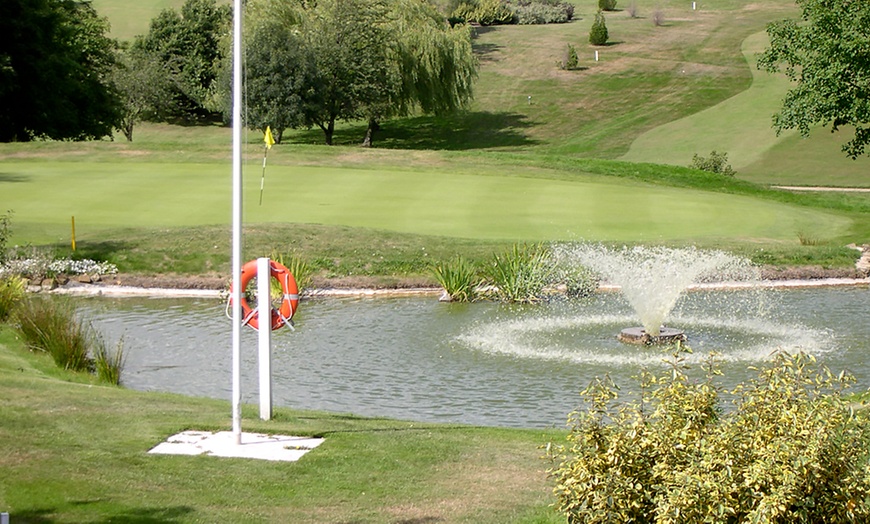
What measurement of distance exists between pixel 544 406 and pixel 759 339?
568 cm

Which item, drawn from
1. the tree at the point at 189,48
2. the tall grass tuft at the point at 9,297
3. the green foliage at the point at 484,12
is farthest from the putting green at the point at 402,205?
the green foliage at the point at 484,12

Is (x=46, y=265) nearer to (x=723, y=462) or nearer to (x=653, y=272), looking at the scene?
(x=653, y=272)

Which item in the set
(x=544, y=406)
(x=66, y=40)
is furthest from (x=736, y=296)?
(x=66, y=40)

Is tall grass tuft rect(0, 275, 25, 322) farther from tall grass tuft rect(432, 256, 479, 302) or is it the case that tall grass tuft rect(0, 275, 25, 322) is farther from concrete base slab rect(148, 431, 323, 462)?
concrete base slab rect(148, 431, 323, 462)

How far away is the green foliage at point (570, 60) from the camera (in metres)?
76.8

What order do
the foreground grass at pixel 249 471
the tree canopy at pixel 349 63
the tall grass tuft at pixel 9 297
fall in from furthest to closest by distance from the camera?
the tree canopy at pixel 349 63
the tall grass tuft at pixel 9 297
the foreground grass at pixel 249 471

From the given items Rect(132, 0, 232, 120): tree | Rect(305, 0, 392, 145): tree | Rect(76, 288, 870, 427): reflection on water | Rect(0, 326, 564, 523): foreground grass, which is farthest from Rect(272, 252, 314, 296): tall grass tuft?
Rect(132, 0, 232, 120): tree

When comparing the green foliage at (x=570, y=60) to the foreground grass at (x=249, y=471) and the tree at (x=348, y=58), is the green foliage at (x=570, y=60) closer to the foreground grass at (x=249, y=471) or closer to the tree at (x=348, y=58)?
the tree at (x=348, y=58)

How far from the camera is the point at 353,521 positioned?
321 inches

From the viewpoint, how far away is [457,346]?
18484 millimetres

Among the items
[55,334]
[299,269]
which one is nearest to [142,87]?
[299,269]

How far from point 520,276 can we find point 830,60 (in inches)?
568

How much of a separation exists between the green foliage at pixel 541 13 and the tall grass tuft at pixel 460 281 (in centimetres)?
7252

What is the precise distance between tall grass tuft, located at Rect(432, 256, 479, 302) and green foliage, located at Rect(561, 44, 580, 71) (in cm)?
5557
